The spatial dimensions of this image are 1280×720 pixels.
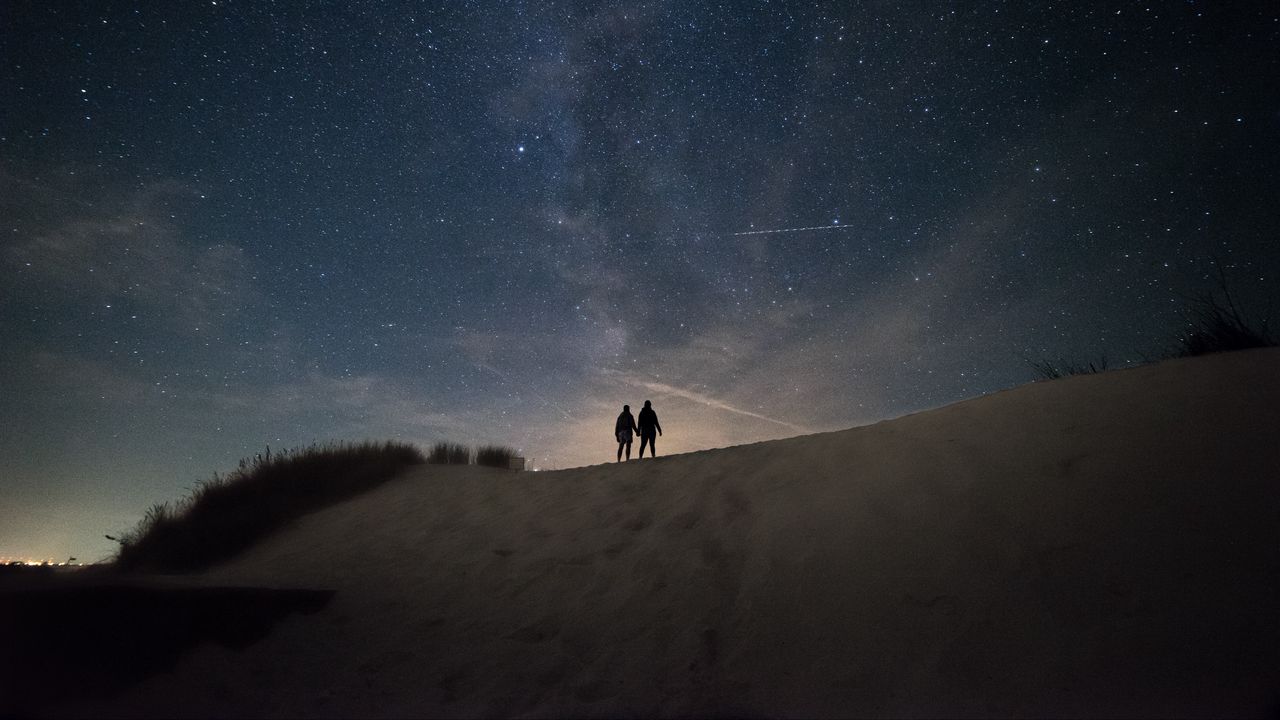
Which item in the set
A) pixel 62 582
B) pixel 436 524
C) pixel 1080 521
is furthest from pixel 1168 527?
pixel 436 524

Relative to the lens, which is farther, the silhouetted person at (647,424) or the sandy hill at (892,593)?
the silhouetted person at (647,424)

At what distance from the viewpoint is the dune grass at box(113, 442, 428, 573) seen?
9781mm

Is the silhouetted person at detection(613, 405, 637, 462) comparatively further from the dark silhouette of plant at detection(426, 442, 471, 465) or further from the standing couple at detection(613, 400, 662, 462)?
the dark silhouette of plant at detection(426, 442, 471, 465)

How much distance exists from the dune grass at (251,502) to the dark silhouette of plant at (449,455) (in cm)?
41

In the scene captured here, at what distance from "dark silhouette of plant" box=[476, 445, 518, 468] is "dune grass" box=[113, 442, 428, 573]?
1.53m

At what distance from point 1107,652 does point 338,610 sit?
6442 millimetres

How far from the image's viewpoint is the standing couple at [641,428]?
13.3 m

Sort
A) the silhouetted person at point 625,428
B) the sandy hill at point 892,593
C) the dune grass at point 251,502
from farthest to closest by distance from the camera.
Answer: the silhouetted person at point 625,428 → the dune grass at point 251,502 → the sandy hill at point 892,593

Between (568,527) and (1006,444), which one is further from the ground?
(1006,444)

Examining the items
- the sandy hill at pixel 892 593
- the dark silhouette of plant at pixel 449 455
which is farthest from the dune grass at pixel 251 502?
the sandy hill at pixel 892 593

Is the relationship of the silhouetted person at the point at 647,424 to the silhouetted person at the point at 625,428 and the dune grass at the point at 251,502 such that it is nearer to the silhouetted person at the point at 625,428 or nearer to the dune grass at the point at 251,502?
the silhouetted person at the point at 625,428

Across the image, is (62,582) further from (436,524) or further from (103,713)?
(436,524)

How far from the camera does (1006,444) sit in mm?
5297

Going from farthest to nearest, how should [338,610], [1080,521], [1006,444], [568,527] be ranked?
1. [568,527]
2. [338,610]
3. [1006,444]
4. [1080,521]
